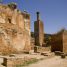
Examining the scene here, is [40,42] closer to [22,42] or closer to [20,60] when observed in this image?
[22,42]

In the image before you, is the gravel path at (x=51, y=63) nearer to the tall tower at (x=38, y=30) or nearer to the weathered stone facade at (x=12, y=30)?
the weathered stone facade at (x=12, y=30)

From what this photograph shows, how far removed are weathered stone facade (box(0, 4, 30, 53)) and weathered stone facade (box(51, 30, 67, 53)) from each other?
3.59 meters

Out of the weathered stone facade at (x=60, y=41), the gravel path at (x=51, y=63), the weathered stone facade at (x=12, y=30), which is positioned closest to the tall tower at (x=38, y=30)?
the weathered stone facade at (x=60, y=41)

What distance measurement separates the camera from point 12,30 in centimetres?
1560

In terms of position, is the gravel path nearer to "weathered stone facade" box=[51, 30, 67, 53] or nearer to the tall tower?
"weathered stone facade" box=[51, 30, 67, 53]

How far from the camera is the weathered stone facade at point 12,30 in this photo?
14.7m

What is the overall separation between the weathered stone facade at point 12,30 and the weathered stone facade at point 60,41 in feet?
11.8

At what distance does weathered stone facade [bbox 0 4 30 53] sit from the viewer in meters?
14.7

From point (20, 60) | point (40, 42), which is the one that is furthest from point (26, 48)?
point (40, 42)

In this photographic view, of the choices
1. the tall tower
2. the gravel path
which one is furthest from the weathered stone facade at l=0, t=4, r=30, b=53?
the tall tower

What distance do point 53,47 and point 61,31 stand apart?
2.42m

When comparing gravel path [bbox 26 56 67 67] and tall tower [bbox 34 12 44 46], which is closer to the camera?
gravel path [bbox 26 56 67 67]

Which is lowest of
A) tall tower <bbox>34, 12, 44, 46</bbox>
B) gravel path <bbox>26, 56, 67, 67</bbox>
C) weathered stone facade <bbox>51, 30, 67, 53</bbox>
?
gravel path <bbox>26, 56, 67, 67</bbox>

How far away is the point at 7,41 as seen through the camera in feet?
48.8
